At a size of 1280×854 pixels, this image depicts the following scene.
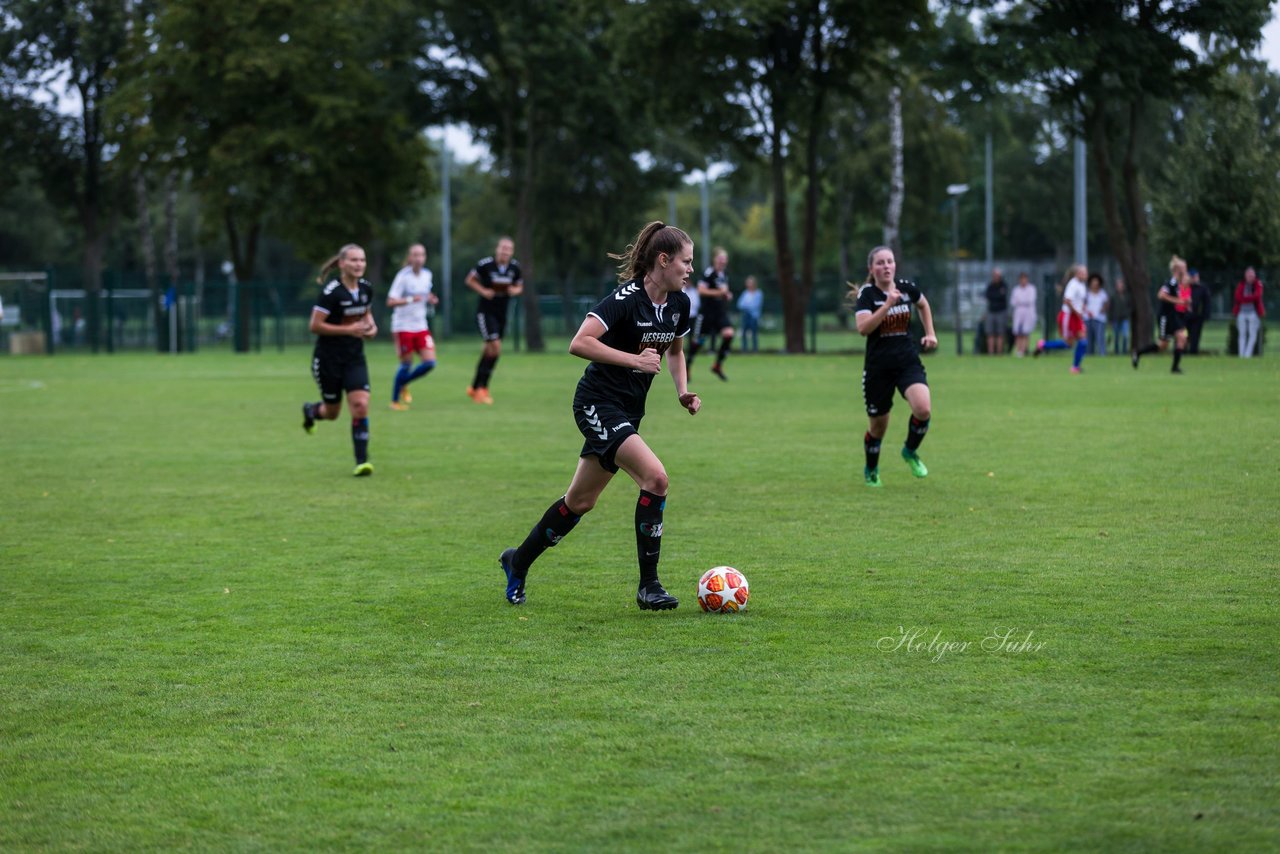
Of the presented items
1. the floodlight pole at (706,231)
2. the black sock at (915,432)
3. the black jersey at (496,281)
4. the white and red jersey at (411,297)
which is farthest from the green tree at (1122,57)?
the floodlight pole at (706,231)

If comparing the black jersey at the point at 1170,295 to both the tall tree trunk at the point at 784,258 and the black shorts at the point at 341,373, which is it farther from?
the black shorts at the point at 341,373

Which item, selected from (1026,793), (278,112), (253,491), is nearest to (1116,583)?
(1026,793)

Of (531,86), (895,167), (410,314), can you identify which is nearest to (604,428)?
(410,314)

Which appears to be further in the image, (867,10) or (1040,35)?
(867,10)

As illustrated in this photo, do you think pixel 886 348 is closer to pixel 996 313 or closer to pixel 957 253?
pixel 996 313

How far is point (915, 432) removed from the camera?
1263cm

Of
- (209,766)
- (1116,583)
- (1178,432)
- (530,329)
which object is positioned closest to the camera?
(209,766)

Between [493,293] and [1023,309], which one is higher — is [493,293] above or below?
above

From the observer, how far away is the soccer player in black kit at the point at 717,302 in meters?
26.3

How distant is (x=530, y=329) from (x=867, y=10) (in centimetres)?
1405

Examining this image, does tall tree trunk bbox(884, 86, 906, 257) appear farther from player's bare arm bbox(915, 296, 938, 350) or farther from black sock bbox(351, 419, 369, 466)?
player's bare arm bbox(915, 296, 938, 350)

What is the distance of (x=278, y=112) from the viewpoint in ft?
152

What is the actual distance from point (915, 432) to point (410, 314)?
10711 millimetres

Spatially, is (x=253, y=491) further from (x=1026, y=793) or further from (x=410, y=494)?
(x=1026, y=793)
